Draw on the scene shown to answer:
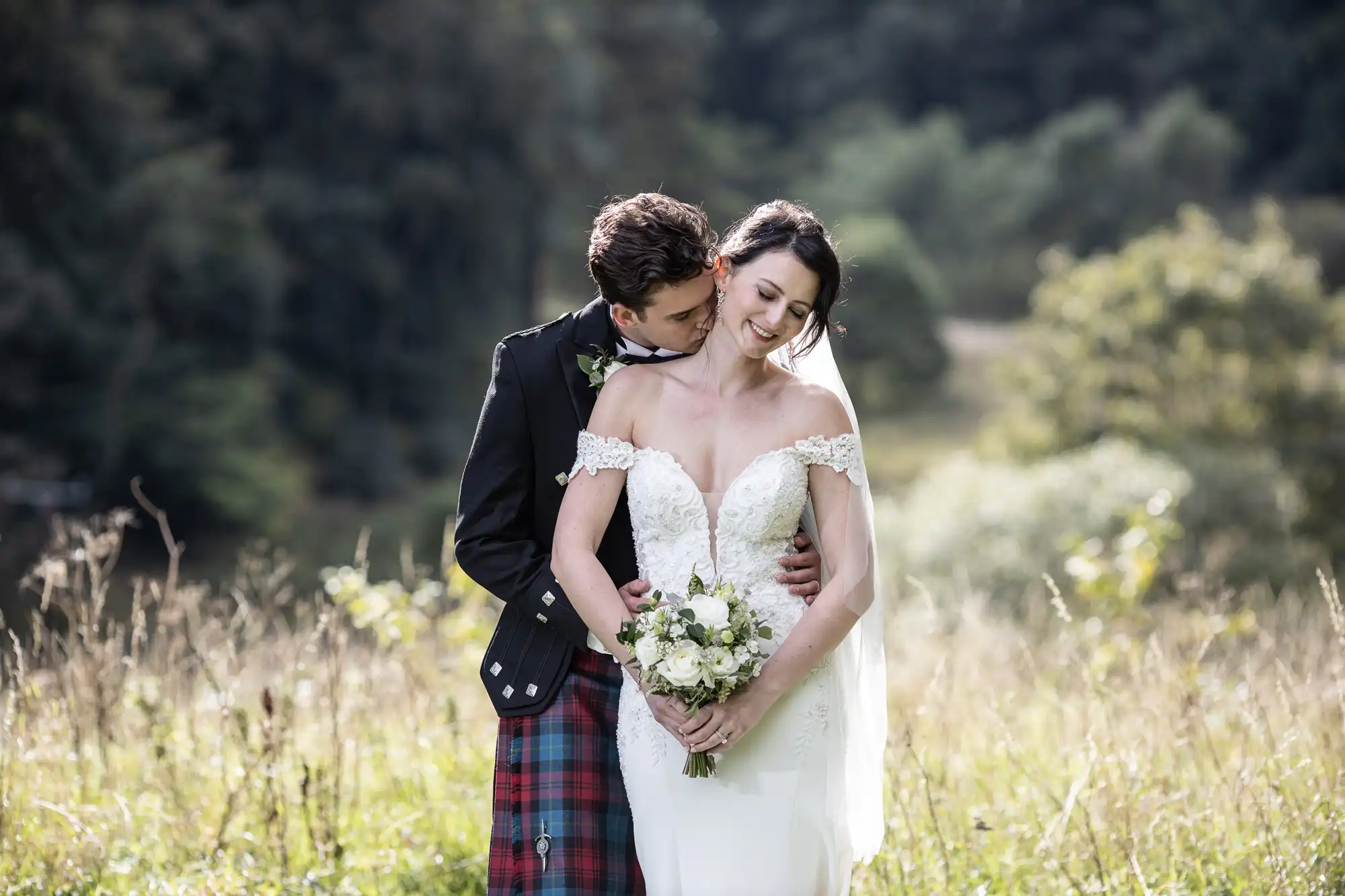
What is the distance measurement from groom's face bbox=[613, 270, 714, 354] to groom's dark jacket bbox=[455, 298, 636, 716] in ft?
0.39

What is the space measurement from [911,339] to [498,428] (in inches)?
1139

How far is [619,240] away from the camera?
289 centimetres

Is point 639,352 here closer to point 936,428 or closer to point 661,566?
point 661,566

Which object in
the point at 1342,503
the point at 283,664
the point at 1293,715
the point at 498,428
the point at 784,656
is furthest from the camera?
the point at 1342,503

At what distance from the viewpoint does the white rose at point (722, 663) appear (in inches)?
102

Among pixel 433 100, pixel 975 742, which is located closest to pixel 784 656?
pixel 975 742

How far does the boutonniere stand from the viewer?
3055 millimetres

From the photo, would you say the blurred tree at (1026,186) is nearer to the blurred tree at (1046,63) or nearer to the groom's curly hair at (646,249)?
the blurred tree at (1046,63)

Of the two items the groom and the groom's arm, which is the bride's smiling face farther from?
the groom's arm

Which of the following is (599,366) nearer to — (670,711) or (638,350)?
(638,350)

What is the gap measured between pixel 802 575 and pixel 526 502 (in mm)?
696

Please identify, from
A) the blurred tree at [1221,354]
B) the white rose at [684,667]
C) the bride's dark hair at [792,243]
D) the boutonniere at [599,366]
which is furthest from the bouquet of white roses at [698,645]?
the blurred tree at [1221,354]

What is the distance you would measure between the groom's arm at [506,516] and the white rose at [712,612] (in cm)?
44

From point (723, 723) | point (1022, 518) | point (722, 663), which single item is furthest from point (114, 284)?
point (722, 663)
